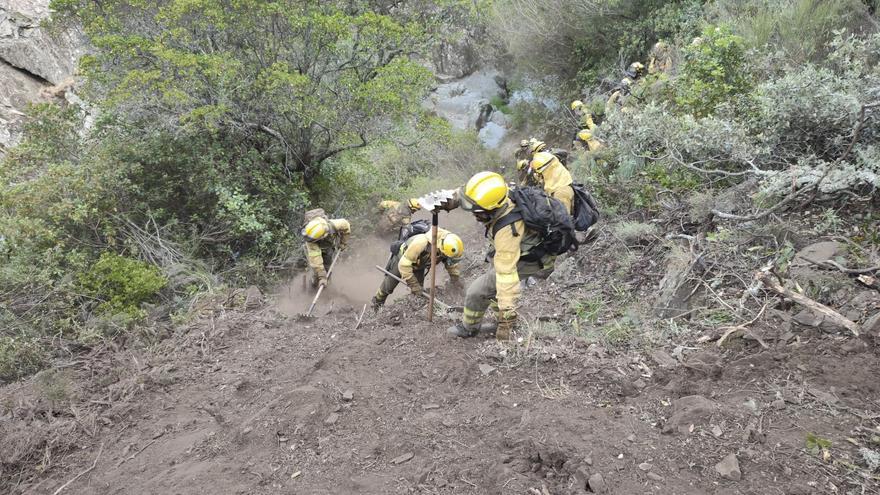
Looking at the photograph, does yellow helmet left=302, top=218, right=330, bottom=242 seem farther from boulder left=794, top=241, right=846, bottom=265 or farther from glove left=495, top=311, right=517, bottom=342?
boulder left=794, top=241, right=846, bottom=265

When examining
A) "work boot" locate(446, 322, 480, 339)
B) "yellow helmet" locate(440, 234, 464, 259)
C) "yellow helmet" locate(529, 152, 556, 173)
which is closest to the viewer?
"work boot" locate(446, 322, 480, 339)

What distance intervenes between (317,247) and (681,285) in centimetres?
467

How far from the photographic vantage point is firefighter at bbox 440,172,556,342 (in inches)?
149

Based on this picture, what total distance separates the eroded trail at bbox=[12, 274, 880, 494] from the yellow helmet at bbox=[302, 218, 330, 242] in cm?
237

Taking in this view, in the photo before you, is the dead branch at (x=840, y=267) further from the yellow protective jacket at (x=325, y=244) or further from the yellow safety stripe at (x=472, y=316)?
the yellow protective jacket at (x=325, y=244)

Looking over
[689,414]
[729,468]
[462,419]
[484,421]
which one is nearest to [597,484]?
[729,468]

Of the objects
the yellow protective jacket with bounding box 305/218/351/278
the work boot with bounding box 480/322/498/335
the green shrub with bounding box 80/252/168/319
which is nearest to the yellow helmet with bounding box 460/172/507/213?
the work boot with bounding box 480/322/498/335

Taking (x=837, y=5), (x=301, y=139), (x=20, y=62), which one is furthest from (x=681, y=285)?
(x=20, y=62)

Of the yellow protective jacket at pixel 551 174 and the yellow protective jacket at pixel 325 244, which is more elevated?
the yellow protective jacket at pixel 551 174

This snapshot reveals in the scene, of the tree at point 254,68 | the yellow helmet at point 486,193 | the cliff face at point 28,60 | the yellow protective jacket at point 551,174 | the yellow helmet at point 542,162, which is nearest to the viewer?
the yellow helmet at point 486,193

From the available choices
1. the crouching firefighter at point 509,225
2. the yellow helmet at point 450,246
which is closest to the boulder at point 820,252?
the crouching firefighter at point 509,225

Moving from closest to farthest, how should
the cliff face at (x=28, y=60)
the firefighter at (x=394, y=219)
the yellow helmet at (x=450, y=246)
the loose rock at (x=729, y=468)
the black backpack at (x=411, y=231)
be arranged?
the loose rock at (x=729, y=468) → the yellow helmet at (x=450, y=246) → the black backpack at (x=411, y=231) → the firefighter at (x=394, y=219) → the cliff face at (x=28, y=60)

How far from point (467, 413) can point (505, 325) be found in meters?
1.01

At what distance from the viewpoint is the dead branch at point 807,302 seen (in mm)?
3170
